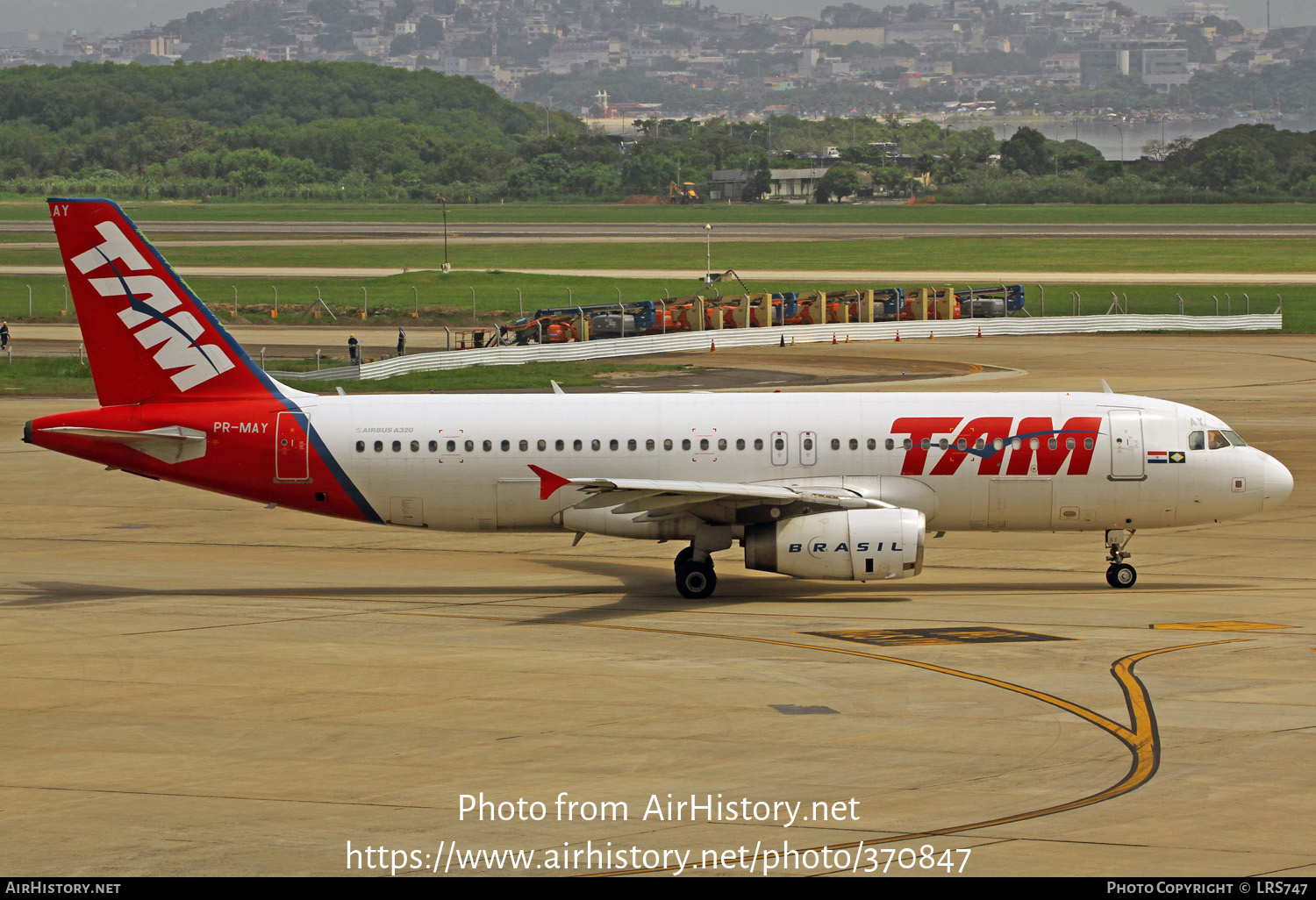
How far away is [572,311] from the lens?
301 ft

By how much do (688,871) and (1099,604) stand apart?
1802 centimetres

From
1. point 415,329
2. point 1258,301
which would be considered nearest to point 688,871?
point 415,329

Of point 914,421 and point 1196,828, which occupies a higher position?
point 914,421

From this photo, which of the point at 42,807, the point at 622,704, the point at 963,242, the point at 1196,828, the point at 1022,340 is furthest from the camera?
the point at 963,242

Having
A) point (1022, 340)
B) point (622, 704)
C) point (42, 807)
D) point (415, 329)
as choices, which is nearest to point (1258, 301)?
point (1022, 340)

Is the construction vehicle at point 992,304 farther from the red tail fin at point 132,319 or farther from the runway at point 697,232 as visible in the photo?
the red tail fin at point 132,319

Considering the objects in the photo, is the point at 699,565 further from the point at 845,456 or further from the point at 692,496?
the point at 845,456

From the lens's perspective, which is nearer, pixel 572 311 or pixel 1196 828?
pixel 1196 828

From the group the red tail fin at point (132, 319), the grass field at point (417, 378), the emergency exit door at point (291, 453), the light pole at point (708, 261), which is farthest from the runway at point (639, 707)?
the light pole at point (708, 261)

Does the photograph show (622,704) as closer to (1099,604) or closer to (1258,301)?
(1099,604)

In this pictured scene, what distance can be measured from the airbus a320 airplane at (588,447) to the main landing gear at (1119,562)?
0.07m

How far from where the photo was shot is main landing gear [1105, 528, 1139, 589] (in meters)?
33.9

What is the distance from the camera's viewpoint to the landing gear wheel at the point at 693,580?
33.0 m
